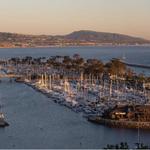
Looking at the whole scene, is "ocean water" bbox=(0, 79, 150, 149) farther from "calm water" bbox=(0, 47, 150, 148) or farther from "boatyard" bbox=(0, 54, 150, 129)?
"boatyard" bbox=(0, 54, 150, 129)

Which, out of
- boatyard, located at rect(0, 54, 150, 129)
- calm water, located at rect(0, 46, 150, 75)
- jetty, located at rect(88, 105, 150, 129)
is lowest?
calm water, located at rect(0, 46, 150, 75)

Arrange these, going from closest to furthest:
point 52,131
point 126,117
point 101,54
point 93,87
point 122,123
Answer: point 52,131 < point 122,123 < point 126,117 < point 93,87 < point 101,54

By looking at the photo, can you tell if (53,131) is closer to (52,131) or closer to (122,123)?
(52,131)

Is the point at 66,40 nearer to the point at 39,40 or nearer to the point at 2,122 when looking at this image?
the point at 39,40

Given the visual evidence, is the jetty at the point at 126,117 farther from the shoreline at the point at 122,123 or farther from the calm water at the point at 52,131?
the calm water at the point at 52,131

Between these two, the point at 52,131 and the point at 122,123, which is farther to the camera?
the point at 122,123

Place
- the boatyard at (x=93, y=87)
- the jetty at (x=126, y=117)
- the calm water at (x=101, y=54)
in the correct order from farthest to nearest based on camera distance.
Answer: the calm water at (x=101, y=54), the boatyard at (x=93, y=87), the jetty at (x=126, y=117)

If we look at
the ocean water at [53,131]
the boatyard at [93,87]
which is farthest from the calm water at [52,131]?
the boatyard at [93,87]

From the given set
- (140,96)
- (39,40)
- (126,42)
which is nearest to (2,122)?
(140,96)

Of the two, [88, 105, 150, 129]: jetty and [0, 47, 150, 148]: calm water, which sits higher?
[88, 105, 150, 129]: jetty

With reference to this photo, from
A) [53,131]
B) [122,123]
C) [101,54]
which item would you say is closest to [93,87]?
[122,123]

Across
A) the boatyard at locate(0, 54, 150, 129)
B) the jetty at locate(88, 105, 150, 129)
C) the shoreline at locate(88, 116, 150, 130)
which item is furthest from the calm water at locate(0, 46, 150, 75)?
the shoreline at locate(88, 116, 150, 130)
